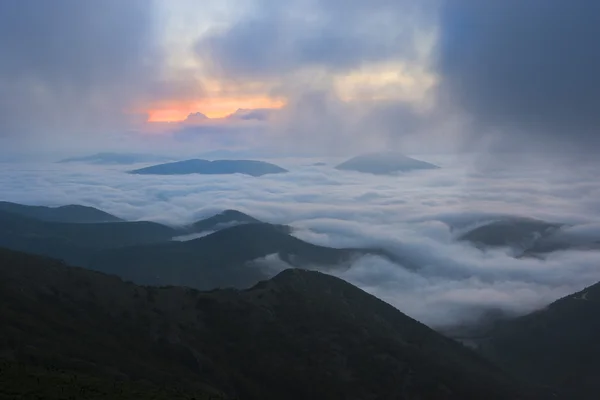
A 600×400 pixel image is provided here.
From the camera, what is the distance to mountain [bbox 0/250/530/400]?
115 meters

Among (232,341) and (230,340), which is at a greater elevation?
(230,340)

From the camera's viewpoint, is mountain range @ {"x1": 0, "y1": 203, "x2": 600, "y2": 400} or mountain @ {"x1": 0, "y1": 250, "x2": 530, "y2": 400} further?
mountain @ {"x1": 0, "y1": 250, "x2": 530, "y2": 400}

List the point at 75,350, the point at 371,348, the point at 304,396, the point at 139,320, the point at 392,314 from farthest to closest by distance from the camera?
1. the point at 392,314
2. the point at 371,348
3. the point at 139,320
4. the point at 304,396
5. the point at 75,350

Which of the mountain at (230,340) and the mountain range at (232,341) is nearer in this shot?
the mountain range at (232,341)

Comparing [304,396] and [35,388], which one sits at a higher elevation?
[35,388]

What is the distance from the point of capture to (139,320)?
13662 cm

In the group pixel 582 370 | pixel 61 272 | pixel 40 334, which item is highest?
pixel 61 272

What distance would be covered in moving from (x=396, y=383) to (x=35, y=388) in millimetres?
92169

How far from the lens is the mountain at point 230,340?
115 meters

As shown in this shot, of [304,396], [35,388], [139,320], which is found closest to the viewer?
[35,388]

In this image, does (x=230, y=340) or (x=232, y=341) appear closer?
(x=232, y=341)

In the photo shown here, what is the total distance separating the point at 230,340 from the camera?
142375 mm

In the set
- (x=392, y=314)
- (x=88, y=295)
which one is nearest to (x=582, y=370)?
(x=392, y=314)

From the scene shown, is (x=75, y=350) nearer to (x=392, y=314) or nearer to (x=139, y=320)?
(x=139, y=320)
